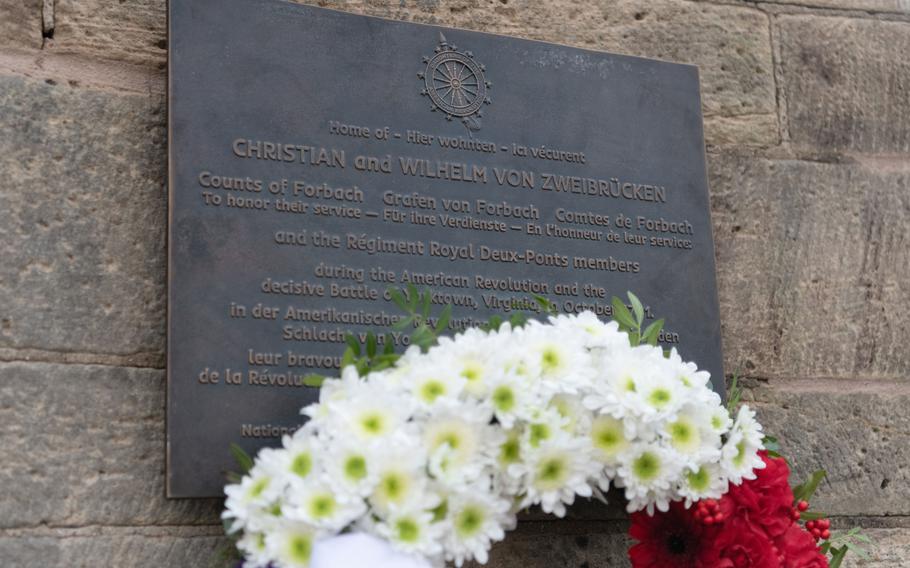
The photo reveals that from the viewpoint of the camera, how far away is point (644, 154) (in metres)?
3.16

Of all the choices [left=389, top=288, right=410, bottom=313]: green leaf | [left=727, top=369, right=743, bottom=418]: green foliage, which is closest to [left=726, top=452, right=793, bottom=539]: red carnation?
[left=727, top=369, right=743, bottom=418]: green foliage

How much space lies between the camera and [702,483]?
251cm

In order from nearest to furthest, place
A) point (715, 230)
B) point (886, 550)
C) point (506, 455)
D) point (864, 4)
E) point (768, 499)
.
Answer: point (506, 455) → point (768, 499) → point (886, 550) → point (715, 230) → point (864, 4)

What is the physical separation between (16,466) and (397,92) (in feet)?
4.31

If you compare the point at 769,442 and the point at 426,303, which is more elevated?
the point at 426,303

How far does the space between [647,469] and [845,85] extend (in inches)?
72.3

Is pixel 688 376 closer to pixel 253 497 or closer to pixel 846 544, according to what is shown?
pixel 846 544

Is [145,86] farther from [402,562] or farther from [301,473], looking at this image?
[402,562]

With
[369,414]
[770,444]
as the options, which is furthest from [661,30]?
[369,414]

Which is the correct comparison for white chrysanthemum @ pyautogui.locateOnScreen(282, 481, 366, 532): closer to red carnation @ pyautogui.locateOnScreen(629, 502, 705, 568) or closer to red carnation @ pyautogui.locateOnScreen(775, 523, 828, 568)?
red carnation @ pyautogui.locateOnScreen(629, 502, 705, 568)

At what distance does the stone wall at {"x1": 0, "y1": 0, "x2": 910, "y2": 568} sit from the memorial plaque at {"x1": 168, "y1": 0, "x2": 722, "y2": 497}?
18cm

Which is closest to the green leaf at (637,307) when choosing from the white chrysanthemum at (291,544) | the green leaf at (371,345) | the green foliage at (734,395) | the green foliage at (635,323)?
the green foliage at (635,323)

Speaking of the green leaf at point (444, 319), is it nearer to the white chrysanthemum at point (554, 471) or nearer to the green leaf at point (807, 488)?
the white chrysanthemum at point (554, 471)

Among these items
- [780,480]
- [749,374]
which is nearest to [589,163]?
[749,374]
